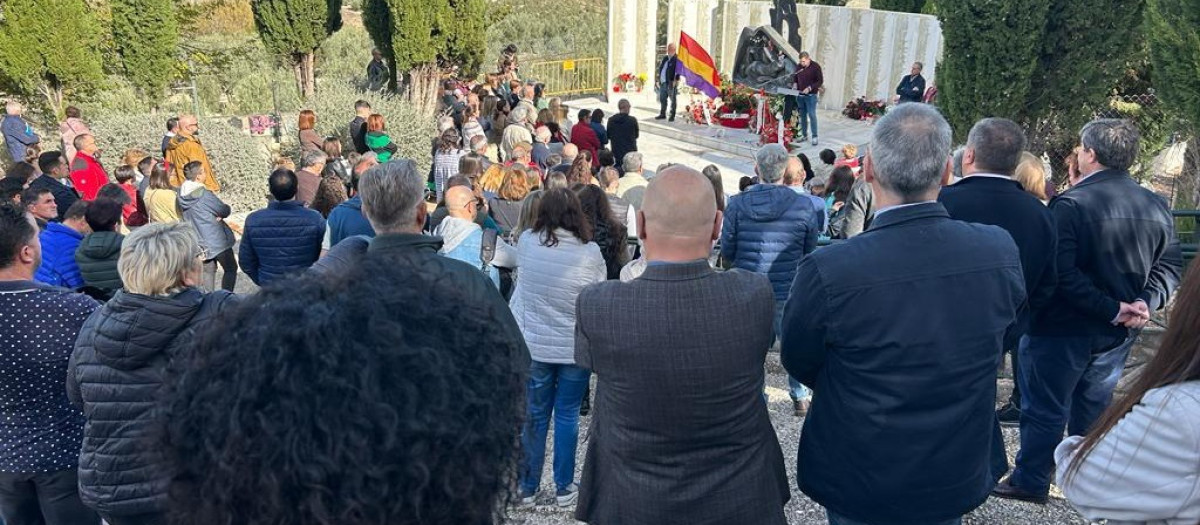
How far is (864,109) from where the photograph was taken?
1844 cm

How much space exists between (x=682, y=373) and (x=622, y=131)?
1044 cm

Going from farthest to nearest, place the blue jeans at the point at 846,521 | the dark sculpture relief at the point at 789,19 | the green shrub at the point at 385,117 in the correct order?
the dark sculpture relief at the point at 789,19 → the green shrub at the point at 385,117 → the blue jeans at the point at 846,521

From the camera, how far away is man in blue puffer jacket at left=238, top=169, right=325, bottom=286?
226 inches

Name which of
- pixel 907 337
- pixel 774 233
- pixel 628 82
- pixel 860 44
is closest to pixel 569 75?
pixel 628 82

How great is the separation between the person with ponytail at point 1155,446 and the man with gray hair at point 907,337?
610 millimetres

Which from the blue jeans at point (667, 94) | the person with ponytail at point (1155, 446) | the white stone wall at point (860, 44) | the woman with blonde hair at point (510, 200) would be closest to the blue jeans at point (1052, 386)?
the person with ponytail at point (1155, 446)

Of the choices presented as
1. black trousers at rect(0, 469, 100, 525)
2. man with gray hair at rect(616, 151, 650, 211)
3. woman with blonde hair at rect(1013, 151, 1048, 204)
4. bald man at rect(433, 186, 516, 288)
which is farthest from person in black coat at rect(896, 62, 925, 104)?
black trousers at rect(0, 469, 100, 525)

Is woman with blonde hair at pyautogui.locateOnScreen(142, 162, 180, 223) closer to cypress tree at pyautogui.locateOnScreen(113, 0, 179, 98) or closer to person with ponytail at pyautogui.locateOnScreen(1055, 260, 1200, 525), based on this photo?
person with ponytail at pyautogui.locateOnScreen(1055, 260, 1200, 525)

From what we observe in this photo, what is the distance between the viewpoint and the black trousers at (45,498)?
3.24 metres

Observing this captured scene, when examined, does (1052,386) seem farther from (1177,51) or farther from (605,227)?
(1177,51)

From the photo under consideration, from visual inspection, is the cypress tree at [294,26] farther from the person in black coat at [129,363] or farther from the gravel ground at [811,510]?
the person in black coat at [129,363]

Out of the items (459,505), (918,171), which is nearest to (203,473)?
(459,505)

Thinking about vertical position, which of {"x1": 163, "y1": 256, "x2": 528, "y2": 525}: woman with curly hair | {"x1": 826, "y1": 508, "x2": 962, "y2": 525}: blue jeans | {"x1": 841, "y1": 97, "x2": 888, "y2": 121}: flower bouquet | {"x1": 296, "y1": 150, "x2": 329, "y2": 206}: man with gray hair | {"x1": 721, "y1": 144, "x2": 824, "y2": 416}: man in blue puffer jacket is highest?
{"x1": 163, "y1": 256, "x2": 528, "y2": 525}: woman with curly hair

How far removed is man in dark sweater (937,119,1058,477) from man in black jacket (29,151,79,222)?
6975 millimetres
